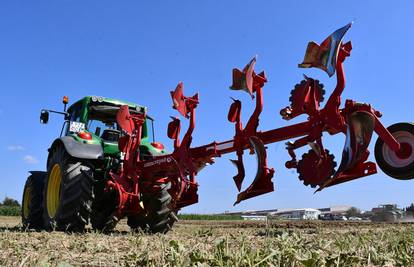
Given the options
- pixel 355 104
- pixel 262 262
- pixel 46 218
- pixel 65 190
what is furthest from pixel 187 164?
pixel 262 262

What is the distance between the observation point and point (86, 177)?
6.19 m

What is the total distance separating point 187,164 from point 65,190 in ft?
5.97

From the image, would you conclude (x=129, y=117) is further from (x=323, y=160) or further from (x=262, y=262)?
(x=262, y=262)

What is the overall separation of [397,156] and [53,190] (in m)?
5.04

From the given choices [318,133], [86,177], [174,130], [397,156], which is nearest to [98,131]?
[86,177]

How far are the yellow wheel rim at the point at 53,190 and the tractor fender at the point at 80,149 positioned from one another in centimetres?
52

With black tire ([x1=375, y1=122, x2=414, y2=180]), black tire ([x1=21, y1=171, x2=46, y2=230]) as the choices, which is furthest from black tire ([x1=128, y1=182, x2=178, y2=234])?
black tire ([x1=375, y1=122, x2=414, y2=180])

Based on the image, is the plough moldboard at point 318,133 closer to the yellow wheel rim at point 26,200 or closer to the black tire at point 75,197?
the black tire at point 75,197

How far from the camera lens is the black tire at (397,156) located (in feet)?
13.7

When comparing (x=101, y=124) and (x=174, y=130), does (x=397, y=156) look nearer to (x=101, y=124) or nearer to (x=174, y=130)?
(x=174, y=130)

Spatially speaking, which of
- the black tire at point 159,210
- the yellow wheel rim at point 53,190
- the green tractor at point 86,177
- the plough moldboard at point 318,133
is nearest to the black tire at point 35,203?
the green tractor at point 86,177

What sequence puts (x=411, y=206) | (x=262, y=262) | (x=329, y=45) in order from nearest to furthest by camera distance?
(x=262, y=262)
(x=329, y=45)
(x=411, y=206)

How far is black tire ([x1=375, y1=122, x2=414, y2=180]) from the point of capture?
419cm

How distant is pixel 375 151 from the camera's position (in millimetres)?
4414
